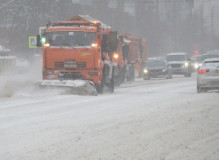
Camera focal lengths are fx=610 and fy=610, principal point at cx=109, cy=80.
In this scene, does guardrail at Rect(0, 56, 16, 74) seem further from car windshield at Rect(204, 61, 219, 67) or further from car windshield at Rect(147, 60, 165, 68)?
car windshield at Rect(204, 61, 219, 67)

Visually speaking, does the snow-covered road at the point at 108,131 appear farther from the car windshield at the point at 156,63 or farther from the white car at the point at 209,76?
the car windshield at the point at 156,63

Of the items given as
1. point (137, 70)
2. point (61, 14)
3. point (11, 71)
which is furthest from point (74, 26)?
point (61, 14)

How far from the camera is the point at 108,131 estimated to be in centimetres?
1074

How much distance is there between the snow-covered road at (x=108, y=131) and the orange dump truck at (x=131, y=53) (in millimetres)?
18721

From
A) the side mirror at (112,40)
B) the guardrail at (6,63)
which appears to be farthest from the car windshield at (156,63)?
the side mirror at (112,40)

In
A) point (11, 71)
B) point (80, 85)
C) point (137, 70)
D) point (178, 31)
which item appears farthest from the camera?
point (178, 31)

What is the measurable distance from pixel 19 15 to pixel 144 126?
5176 centimetres

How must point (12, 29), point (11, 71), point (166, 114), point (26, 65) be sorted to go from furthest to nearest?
1. point (12, 29)
2. point (26, 65)
3. point (11, 71)
4. point (166, 114)

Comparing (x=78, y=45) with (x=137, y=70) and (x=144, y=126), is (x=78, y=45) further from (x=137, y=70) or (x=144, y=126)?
(x=137, y=70)

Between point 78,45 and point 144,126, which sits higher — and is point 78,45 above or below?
above

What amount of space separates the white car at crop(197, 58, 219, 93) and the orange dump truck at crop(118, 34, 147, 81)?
37.0 feet

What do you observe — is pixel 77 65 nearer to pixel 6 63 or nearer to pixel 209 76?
pixel 209 76

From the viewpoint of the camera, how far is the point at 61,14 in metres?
69.4

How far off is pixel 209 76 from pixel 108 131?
12247mm
